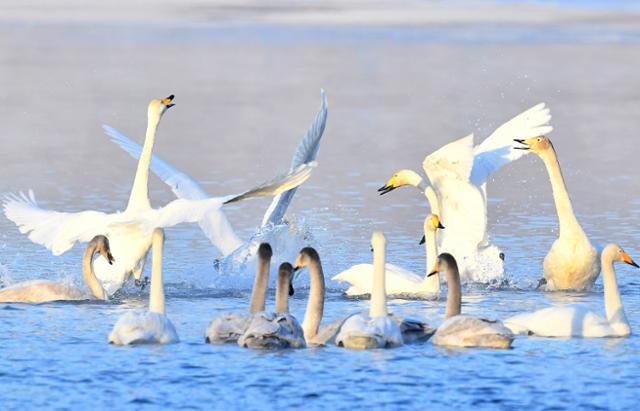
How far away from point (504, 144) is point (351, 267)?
3031 mm

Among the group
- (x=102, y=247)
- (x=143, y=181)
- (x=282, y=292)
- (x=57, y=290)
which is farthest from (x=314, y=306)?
(x=143, y=181)

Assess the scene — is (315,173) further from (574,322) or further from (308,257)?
(574,322)

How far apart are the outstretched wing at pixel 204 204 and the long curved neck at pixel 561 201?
272 cm

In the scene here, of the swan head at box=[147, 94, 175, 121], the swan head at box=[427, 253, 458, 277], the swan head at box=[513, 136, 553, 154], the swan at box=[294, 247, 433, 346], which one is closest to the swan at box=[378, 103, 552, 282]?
the swan head at box=[513, 136, 553, 154]

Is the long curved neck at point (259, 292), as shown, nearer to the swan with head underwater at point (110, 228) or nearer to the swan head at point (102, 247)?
the swan with head underwater at point (110, 228)

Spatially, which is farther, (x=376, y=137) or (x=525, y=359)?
(x=376, y=137)

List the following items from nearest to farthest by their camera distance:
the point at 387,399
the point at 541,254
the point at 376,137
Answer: the point at 387,399 < the point at 541,254 < the point at 376,137

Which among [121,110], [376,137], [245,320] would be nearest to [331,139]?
[376,137]

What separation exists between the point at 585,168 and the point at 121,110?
908cm

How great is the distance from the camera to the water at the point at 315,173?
33.0 feet

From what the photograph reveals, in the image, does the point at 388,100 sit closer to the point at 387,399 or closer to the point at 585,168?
the point at 585,168

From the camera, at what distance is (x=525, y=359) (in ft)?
35.2

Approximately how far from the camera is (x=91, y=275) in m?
13.3

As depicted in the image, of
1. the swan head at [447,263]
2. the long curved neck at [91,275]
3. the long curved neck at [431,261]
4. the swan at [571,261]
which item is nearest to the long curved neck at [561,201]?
the swan at [571,261]
